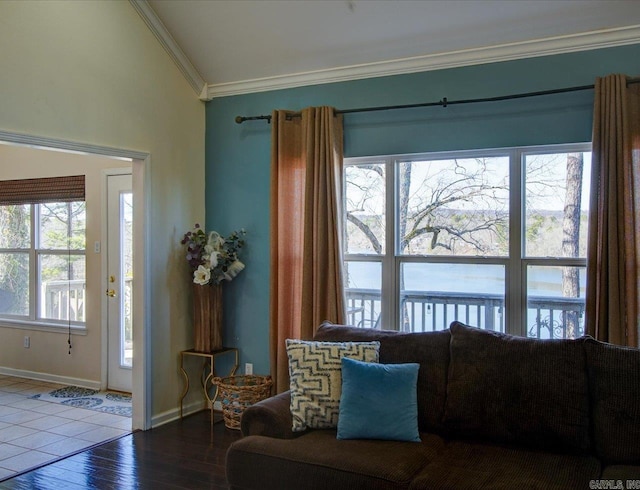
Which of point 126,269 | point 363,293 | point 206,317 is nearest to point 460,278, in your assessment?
point 363,293

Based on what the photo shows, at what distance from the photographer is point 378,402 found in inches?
114

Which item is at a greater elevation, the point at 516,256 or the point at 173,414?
the point at 516,256

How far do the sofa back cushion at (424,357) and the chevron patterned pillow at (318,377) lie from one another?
96mm

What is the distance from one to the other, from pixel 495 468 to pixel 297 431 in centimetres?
96

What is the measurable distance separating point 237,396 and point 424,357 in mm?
1744

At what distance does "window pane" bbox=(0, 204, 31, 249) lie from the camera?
6.27 metres

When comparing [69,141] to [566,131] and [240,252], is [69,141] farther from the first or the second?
[566,131]

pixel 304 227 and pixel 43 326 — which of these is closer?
pixel 304 227

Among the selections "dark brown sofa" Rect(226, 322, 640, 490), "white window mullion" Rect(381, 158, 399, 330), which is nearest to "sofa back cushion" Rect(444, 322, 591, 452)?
"dark brown sofa" Rect(226, 322, 640, 490)

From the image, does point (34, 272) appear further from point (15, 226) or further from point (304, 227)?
point (304, 227)

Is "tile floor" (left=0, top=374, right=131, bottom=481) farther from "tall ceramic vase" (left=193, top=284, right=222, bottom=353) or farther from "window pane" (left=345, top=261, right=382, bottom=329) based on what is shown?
"window pane" (left=345, top=261, right=382, bottom=329)

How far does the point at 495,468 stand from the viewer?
2525mm

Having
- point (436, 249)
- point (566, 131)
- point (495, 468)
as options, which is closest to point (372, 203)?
point (436, 249)

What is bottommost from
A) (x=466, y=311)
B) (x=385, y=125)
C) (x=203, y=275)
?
(x=466, y=311)
